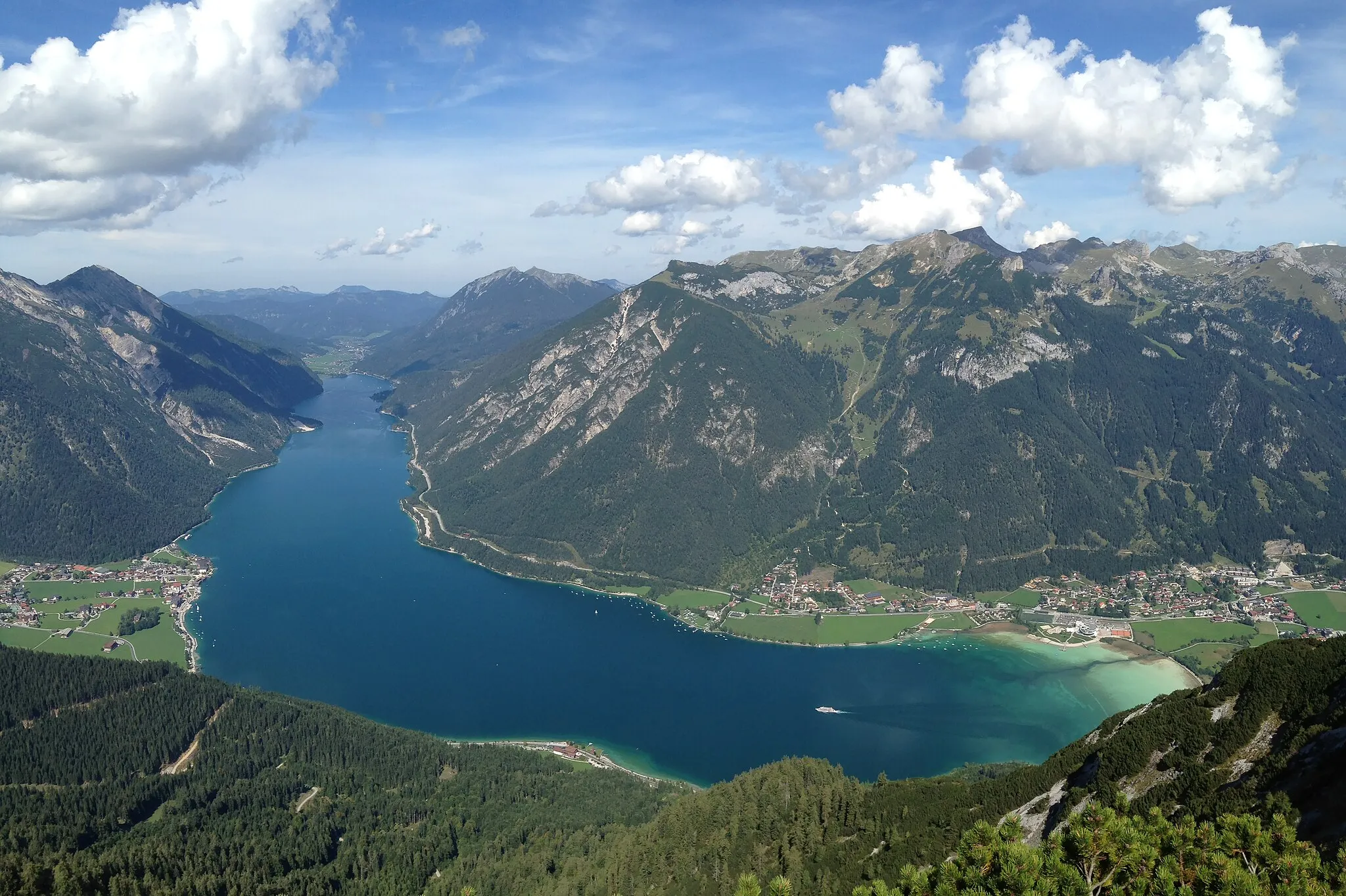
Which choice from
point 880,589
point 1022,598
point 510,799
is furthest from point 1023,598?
point 510,799

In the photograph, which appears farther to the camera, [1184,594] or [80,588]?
[80,588]

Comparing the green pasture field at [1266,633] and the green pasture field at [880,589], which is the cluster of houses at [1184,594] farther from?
the green pasture field at [880,589]

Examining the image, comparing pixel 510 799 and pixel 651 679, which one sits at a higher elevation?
pixel 651 679

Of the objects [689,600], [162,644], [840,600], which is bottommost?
[162,644]

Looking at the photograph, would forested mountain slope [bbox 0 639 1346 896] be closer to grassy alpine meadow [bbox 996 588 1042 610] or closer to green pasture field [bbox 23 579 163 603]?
green pasture field [bbox 23 579 163 603]

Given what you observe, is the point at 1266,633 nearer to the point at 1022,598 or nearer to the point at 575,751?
the point at 1022,598

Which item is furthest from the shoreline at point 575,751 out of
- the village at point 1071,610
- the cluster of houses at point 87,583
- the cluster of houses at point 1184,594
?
the cluster of houses at point 1184,594
